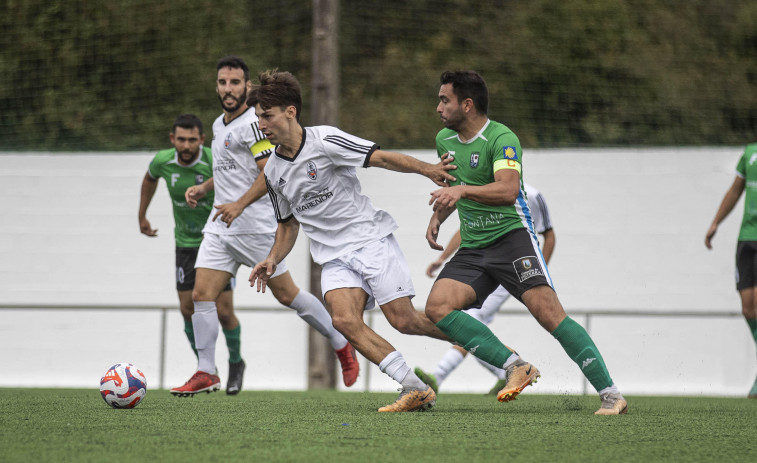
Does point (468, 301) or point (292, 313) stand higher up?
point (468, 301)

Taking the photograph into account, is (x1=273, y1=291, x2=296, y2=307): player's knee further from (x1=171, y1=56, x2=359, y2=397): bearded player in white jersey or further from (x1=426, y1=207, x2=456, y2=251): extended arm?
(x1=426, y1=207, x2=456, y2=251): extended arm

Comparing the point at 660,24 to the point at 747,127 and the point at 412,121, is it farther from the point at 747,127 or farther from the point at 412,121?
the point at 412,121

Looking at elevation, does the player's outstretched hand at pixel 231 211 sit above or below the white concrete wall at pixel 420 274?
above

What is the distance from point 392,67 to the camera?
1398cm

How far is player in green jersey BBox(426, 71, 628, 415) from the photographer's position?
5.04 metres

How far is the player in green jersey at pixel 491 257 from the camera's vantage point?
5.04m

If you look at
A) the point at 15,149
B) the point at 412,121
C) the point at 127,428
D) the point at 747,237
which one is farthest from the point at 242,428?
the point at 412,121

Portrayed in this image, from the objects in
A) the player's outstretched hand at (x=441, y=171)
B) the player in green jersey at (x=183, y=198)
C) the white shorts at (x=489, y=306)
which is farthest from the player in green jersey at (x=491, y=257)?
the player in green jersey at (x=183, y=198)

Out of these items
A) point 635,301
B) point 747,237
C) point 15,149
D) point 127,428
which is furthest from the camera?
point 15,149

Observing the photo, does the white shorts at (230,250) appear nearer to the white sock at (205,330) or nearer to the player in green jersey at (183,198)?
the white sock at (205,330)

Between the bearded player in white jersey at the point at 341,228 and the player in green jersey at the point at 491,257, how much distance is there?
0.29 metres

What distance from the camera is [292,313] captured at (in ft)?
35.1

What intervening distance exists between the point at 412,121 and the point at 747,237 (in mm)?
7027

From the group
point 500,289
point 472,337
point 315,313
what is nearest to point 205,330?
point 315,313
